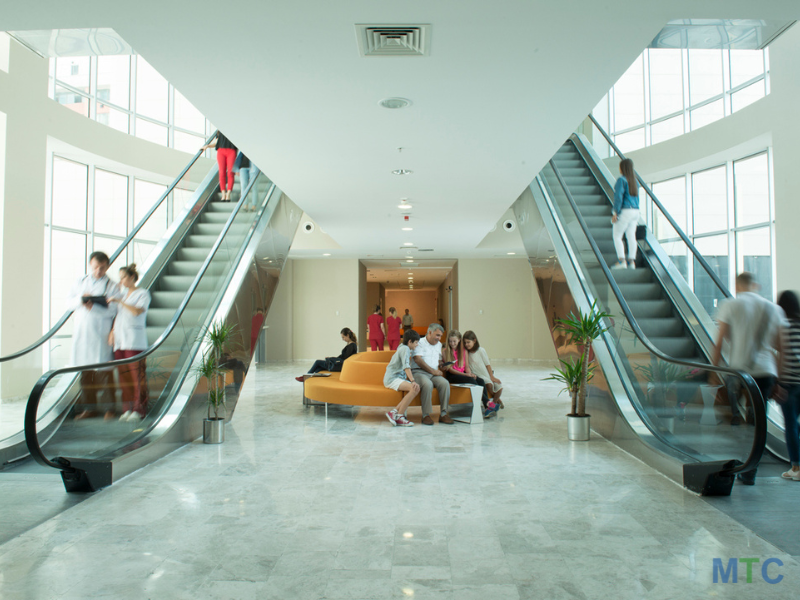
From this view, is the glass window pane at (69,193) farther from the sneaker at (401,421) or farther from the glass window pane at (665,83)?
the glass window pane at (665,83)

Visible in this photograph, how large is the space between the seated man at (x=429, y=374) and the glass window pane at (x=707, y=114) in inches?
289

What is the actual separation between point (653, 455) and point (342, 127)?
13.2 ft

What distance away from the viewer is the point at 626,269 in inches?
285

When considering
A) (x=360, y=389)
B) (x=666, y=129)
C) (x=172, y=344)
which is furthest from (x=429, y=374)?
(x=666, y=129)

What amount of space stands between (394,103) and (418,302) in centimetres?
3223

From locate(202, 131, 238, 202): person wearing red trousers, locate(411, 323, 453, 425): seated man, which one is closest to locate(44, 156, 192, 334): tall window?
locate(202, 131, 238, 202): person wearing red trousers

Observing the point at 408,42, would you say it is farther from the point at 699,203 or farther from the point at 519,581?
the point at 699,203

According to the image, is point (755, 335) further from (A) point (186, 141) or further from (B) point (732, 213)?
(A) point (186, 141)

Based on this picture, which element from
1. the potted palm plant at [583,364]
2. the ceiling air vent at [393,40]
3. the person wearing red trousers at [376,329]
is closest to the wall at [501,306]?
the person wearing red trousers at [376,329]

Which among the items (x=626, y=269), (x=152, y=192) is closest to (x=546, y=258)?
(x=626, y=269)

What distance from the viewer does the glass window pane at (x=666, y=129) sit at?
11.9 metres

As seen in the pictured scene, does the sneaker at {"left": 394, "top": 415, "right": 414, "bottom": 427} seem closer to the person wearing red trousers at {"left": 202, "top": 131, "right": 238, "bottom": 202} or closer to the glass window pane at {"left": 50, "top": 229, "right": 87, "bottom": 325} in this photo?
the person wearing red trousers at {"left": 202, "top": 131, "right": 238, "bottom": 202}

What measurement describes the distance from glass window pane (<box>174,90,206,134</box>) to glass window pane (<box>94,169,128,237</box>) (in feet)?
8.69

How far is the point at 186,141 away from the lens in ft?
45.8
